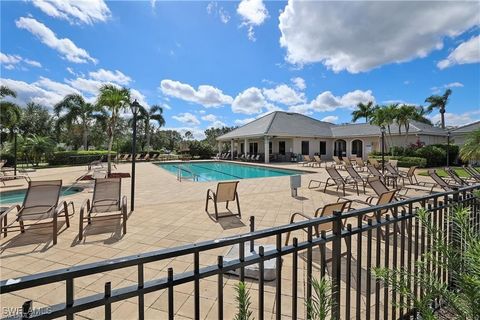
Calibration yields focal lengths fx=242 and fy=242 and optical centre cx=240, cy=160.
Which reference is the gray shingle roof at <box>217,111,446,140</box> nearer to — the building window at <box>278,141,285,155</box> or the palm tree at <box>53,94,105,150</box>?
the building window at <box>278,141,285,155</box>

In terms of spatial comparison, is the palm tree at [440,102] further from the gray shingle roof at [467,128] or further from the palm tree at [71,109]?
the palm tree at [71,109]

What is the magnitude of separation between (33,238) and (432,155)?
2458 cm

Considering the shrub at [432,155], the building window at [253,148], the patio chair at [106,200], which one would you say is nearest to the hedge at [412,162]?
the shrub at [432,155]

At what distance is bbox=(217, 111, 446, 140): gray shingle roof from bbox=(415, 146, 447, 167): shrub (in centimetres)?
449

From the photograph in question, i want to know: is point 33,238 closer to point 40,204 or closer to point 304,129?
point 40,204

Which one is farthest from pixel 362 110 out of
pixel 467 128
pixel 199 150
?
pixel 199 150

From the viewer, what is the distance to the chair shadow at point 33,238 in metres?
4.17

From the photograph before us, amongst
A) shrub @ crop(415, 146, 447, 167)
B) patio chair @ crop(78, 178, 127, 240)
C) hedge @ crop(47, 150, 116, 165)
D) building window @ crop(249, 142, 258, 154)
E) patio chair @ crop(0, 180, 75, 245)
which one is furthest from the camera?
building window @ crop(249, 142, 258, 154)

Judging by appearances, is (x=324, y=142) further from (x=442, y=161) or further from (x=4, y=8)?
(x=4, y=8)

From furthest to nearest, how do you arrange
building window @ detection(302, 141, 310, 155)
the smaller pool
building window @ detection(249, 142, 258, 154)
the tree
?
the tree
building window @ detection(249, 142, 258, 154)
building window @ detection(302, 141, 310, 155)
the smaller pool

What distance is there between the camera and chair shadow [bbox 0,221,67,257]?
13.7ft


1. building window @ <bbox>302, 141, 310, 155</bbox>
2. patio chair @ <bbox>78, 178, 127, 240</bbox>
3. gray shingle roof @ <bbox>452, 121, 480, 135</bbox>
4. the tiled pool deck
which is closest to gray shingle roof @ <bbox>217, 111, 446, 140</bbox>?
gray shingle roof @ <bbox>452, 121, 480, 135</bbox>

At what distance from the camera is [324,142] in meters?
30.7

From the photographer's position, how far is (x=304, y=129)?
29.1 m
